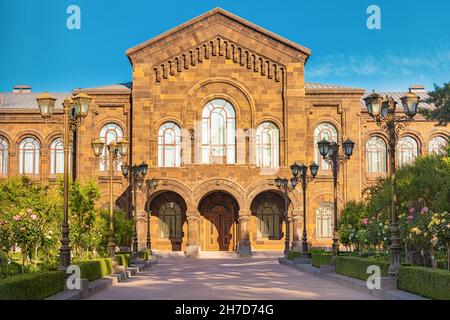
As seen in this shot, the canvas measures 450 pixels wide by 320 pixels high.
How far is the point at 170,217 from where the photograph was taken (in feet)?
170

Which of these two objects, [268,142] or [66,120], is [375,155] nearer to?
[268,142]

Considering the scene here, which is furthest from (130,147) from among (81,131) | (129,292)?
(129,292)

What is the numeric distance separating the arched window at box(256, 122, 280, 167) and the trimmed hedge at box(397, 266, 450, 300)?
105ft

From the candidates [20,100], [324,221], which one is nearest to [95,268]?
[324,221]

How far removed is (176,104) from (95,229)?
21.6m

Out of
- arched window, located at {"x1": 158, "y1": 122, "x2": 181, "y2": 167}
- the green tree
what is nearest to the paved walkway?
the green tree

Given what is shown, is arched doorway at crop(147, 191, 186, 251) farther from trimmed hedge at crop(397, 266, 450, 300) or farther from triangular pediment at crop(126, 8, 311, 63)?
trimmed hedge at crop(397, 266, 450, 300)

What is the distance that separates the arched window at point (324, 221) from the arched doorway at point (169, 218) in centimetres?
1005

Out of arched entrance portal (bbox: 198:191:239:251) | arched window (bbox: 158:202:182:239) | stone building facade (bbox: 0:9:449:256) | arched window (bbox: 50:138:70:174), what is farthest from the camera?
arched window (bbox: 50:138:70:174)

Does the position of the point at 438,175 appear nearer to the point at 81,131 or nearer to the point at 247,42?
the point at 247,42

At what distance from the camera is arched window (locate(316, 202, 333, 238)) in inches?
2040

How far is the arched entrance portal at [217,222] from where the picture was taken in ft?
171

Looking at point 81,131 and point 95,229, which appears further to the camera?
point 81,131

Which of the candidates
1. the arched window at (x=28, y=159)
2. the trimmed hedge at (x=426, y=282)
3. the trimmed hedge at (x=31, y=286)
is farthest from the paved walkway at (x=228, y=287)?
the arched window at (x=28, y=159)
